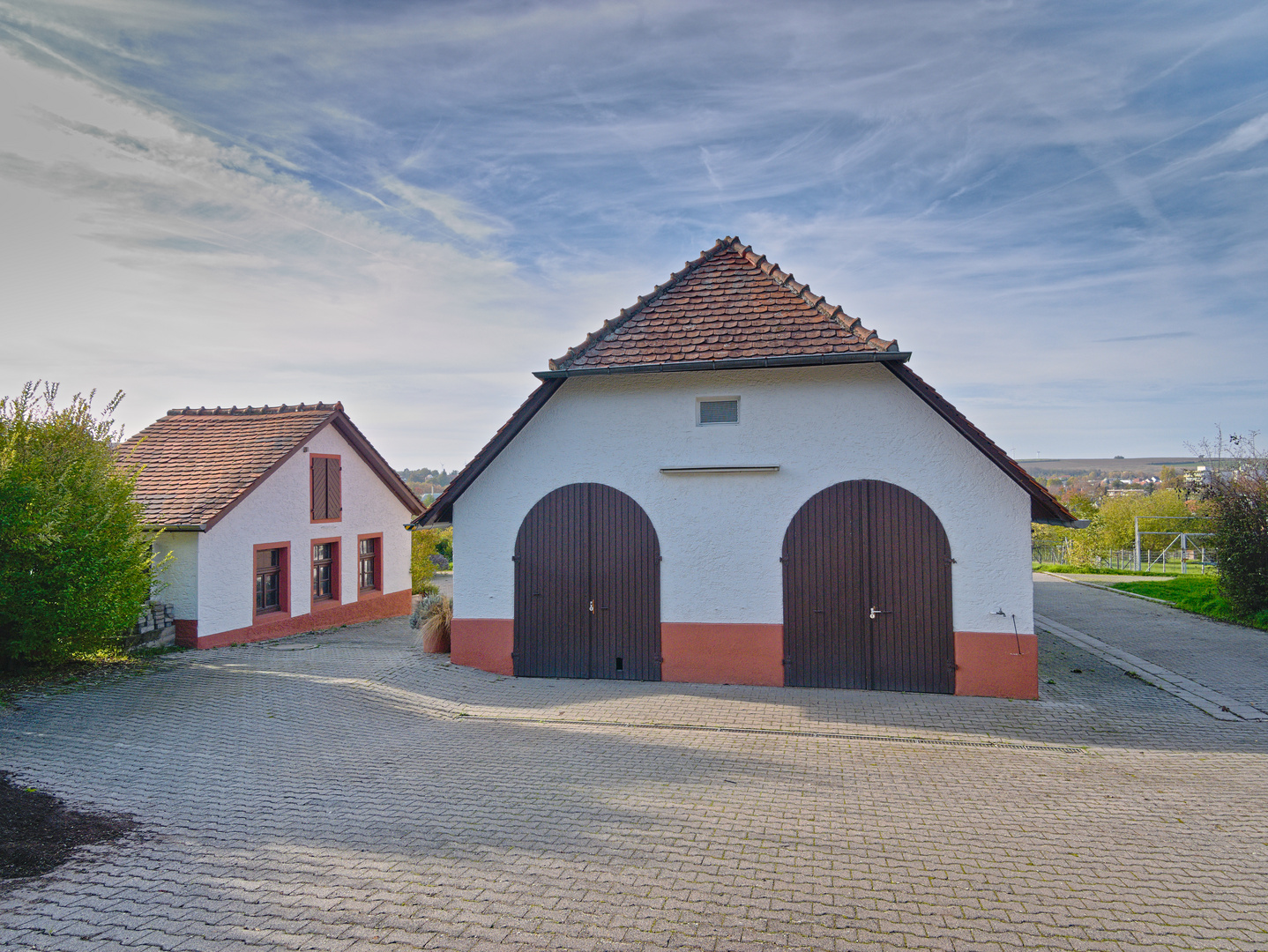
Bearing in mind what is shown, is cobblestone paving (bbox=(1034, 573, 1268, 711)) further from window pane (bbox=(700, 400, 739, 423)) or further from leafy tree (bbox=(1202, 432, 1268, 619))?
window pane (bbox=(700, 400, 739, 423))

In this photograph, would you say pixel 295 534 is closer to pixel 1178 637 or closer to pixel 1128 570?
pixel 1178 637

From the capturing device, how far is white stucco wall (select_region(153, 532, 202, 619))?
14.1 m

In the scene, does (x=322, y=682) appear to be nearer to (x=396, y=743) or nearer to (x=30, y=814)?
(x=396, y=743)

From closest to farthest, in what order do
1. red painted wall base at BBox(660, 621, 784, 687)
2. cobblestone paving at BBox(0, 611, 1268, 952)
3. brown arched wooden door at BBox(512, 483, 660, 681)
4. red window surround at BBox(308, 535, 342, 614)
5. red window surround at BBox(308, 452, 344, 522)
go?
1. cobblestone paving at BBox(0, 611, 1268, 952)
2. red painted wall base at BBox(660, 621, 784, 687)
3. brown arched wooden door at BBox(512, 483, 660, 681)
4. red window surround at BBox(308, 452, 344, 522)
5. red window surround at BBox(308, 535, 342, 614)

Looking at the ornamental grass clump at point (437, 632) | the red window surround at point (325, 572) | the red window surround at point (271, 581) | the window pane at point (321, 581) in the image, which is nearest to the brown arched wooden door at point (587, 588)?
the ornamental grass clump at point (437, 632)

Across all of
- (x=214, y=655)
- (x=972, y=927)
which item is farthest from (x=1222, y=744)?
(x=214, y=655)

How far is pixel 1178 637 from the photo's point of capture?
47.6ft

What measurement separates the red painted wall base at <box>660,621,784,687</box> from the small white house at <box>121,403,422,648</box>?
31.0 ft

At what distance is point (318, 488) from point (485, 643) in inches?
338

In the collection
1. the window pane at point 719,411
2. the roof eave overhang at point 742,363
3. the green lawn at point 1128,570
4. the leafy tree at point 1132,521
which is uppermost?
the roof eave overhang at point 742,363

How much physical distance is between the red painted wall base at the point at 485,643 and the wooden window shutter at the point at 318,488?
7820mm

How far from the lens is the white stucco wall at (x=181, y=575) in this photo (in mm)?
14055

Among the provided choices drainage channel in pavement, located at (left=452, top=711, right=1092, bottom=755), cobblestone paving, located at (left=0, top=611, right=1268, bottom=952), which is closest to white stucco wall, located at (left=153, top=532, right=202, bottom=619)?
cobblestone paving, located at (left=0, top=611, right=1268, bottom=952)

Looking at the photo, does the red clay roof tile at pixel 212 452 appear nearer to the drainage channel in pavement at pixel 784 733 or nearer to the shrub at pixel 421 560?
the shrub at pixel 421 560
